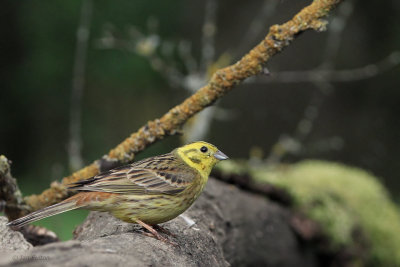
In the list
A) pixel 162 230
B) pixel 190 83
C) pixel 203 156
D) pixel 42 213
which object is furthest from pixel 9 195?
pixel 190 83

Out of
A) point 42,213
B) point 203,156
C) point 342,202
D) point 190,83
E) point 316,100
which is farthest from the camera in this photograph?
point 316,100

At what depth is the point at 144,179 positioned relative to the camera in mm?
3180

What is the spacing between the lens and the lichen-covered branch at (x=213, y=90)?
10.7 ft

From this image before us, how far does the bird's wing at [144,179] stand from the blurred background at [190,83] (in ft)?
8.10

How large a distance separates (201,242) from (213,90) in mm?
876

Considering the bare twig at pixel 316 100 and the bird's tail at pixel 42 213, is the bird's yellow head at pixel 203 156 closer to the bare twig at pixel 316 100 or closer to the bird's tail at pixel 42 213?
the bird's tail at pixel 42 213

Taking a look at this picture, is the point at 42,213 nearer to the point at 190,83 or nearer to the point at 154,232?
the point at 154,232

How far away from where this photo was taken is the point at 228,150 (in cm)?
838

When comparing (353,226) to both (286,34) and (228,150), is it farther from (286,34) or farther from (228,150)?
(228,150)

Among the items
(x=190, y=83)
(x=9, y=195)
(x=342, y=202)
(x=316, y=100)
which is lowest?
(x=342, y=202)

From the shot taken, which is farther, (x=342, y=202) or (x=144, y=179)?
(x=342, y=202)

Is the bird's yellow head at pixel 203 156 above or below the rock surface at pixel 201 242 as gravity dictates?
above

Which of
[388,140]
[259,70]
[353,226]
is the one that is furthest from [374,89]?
[259,70]

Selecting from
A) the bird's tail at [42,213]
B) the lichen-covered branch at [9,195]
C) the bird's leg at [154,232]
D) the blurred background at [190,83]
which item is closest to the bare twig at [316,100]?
the blurred background at [190,83]
